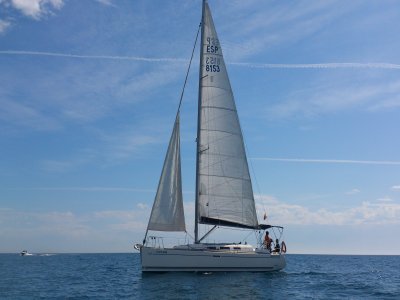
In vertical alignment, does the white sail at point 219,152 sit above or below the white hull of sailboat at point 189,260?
above

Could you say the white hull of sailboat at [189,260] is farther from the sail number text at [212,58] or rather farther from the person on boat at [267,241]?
the sail number text at [212,58]

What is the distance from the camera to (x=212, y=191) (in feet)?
115

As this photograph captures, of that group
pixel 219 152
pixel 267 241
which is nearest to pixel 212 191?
pixel 219 152

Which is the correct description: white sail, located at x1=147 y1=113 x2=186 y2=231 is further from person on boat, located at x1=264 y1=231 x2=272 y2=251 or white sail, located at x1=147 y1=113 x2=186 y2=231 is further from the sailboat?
person on boat, located at x1=264 y1=231 x2=272 y2=251

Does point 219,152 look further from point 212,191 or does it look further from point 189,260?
point 189,260

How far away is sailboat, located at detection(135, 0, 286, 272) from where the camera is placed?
33.4 m

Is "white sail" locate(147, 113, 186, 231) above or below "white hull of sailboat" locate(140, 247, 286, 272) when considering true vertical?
above

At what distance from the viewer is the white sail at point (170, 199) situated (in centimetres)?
3428

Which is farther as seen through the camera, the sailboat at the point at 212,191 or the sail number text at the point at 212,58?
the sail number text at the point at 212,58

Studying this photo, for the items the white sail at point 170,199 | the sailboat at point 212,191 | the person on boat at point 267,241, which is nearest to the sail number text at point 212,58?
the sailboat at point 212,191

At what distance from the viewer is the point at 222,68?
36.5 metres

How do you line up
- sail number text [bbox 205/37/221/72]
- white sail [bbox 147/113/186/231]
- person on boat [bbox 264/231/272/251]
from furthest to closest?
person on boat [bbox 264/231/272/251] < sail number text [bbox 205/37/221/72] < white sail [bbox 147/113/186/231]

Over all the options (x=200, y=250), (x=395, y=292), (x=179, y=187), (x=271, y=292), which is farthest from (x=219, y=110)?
(x=395, y=292)

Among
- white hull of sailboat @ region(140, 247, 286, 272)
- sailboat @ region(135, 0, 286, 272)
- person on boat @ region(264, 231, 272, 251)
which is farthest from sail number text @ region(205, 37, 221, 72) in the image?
white hull of sailboat @ region(140, 247, 286, 272)
